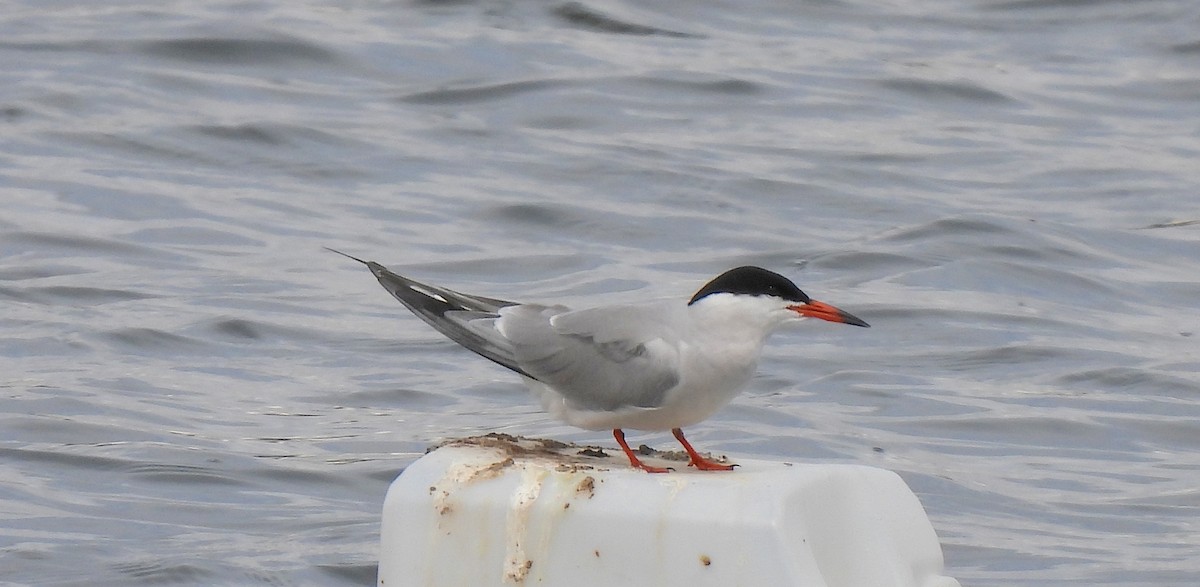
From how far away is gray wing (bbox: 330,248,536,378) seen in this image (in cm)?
492

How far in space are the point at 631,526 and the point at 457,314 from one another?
3.96 feet

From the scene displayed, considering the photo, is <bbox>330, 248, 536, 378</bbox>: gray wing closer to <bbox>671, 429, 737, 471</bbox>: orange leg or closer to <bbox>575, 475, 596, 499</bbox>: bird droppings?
<bbox>671, 429, 737, 471</bbox>: orange leg

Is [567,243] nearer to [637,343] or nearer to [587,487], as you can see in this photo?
[637,343]

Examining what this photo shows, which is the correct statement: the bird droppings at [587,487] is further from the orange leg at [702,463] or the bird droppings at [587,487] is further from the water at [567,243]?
the water at [567,243]

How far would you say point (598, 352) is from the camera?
191 inches

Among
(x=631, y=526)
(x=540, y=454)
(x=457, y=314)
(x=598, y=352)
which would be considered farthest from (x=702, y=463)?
(x=457, y=314)

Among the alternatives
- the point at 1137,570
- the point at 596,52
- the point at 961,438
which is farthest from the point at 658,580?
the point at 596,52

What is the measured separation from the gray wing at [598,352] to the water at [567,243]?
67.6 inches

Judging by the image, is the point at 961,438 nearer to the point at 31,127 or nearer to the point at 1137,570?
the point at 1137,570

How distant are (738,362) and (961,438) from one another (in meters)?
3.80

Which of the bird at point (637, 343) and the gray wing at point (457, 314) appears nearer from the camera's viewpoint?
the bird at point (637, 343)

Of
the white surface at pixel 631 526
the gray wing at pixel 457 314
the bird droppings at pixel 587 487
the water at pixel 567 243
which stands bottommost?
the water at pixel 567 243

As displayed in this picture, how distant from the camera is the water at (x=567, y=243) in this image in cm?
732

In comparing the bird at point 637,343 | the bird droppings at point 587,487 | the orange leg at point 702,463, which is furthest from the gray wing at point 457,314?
the bird droppings at point 587,487
